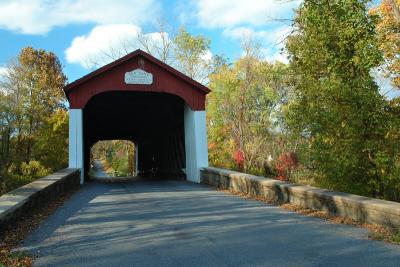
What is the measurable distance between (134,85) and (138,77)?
298 mm

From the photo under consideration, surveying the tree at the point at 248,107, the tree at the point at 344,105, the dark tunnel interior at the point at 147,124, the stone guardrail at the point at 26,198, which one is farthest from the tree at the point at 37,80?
the tree at the point at 344,105

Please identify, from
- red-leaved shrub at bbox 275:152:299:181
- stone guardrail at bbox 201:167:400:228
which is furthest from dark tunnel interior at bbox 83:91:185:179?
stone guardrail at bbox 201:167:400:228

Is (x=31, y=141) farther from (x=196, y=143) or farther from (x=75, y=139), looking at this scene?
(x=196, y=143)

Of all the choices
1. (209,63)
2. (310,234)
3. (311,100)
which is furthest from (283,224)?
(209,63)

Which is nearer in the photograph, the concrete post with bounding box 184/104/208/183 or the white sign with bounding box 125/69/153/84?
the white sign with bounding box 125/69/153/84

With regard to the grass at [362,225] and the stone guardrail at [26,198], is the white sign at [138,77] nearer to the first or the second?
the stone guardrail at [26,198]

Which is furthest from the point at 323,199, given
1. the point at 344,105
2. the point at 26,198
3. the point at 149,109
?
the point at 149,109

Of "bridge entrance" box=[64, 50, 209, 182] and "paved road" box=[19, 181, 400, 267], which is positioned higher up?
"bridge entrance" box=[64, 50, 209, 182]

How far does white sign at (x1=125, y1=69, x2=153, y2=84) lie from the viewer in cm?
1482

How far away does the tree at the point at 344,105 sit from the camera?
7.51 meters

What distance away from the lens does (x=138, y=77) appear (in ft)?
49.0

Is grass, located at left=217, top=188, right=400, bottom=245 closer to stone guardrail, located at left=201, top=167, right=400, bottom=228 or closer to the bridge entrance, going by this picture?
stone guardrail, located at left=201, top=167, right=400, bottom=228

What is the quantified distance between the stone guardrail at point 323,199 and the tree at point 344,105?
734 mm

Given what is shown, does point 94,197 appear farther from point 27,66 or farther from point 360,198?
point 27,66
